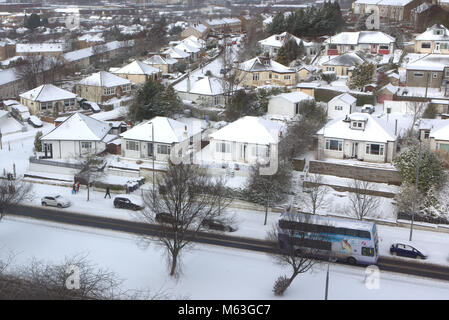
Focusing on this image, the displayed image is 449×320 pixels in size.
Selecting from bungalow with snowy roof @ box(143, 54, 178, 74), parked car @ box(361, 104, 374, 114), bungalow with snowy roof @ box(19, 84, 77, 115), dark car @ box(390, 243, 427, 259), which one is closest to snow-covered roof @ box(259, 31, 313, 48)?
bungalow with snowy roof @ box(143, 54, 178, 74)

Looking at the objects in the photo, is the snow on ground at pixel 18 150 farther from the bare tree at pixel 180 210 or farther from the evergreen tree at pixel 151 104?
the bare tree at pixel 180 210

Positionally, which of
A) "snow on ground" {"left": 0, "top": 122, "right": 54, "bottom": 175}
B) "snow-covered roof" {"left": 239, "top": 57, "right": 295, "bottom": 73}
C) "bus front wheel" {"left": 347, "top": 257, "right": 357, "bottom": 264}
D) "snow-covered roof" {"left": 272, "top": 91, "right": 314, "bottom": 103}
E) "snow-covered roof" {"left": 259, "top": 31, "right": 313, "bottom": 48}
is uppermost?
"snow-covered roof" {"left": 259, "top": 31, "right": 313, "bottom": 48}

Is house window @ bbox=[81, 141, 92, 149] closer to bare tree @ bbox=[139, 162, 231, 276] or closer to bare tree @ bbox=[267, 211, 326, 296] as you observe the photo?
bare tree @ bbox=[139, 162, 231, 276]

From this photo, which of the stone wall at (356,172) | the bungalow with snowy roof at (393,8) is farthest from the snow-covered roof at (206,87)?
the bungalow with snowy roof at (393,8)

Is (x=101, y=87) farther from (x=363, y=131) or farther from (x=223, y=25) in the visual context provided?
(x=223, y=25)

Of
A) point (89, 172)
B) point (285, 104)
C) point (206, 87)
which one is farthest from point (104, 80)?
point (89, 172)
